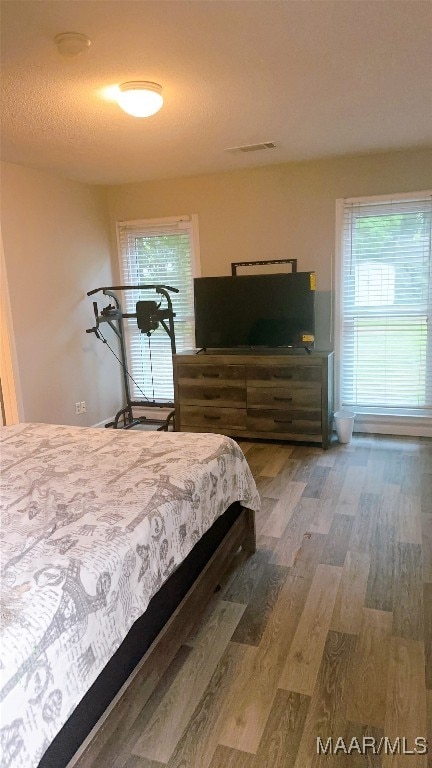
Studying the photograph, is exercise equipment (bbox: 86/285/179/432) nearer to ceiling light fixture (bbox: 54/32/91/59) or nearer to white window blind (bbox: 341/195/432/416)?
white window blind (bbox: 341/195/432/416)

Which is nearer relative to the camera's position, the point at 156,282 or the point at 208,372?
the point at 208,372

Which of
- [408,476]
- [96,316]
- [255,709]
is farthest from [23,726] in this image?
[96,316]

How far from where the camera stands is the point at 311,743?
4.93 ft

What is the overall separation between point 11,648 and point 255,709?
0.99 metres

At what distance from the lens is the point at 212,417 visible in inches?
178

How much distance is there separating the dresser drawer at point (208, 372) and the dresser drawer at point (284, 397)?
0.62 feet

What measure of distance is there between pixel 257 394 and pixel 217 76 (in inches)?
100

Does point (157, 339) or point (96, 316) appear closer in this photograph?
point (96, 316)

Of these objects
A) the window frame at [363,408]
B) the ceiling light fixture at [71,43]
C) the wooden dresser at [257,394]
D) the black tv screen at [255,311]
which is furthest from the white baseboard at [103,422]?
the ceiling light fixture at [71,43]

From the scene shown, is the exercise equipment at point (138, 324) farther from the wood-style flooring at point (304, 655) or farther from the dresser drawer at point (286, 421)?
the wood-style flooring at point (304, 655)

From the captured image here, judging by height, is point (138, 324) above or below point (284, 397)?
above

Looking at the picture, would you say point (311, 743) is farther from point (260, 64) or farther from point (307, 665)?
point (260, 64)

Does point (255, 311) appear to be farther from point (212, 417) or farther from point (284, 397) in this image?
point (212, 417)

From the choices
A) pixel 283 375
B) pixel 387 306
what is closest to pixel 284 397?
A: pixel 283 375
